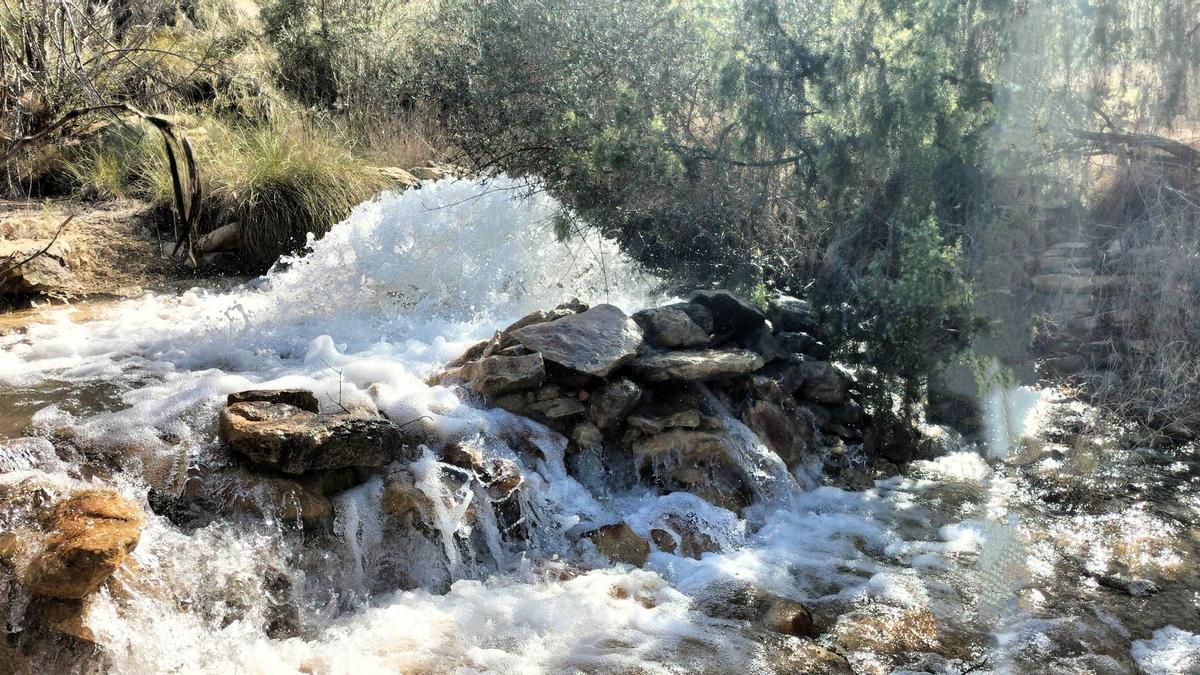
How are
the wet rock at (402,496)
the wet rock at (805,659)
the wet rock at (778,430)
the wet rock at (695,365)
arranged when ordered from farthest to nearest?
the wet rock at (778,430), the wet rock at (695,365), the wet rock at (402,496), the wet rock at (805,659)

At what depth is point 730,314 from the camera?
5664 mm

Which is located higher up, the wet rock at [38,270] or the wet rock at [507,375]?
the wet rock at [38,270]

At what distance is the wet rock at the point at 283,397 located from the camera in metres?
4.04

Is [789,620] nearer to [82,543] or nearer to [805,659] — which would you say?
[805,659]

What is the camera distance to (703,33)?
19.5ft

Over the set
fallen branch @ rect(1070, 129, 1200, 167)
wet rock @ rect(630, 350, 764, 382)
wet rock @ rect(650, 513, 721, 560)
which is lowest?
wet rock @ rect(650, 513, 721, 560)

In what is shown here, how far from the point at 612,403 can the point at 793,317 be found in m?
1.75

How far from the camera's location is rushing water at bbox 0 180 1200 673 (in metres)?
3.26

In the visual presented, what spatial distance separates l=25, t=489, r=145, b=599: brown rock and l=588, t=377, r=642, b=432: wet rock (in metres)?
2.14

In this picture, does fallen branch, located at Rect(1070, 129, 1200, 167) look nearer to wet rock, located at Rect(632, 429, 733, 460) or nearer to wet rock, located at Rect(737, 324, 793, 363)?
wet rock, located at Rect(737, 324, 793, 363)

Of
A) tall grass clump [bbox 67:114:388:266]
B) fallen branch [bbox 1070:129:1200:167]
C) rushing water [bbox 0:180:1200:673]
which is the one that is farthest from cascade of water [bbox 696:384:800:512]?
tall grass clump [bbox 67:114:388:266]

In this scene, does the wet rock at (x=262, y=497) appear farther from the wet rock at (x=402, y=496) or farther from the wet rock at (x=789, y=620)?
the wet rock at (x=789, y=620)

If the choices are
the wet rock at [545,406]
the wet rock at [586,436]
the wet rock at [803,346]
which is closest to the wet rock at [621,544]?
the wet rock at [586,436]

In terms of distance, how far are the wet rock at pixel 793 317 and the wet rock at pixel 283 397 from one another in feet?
9.86
